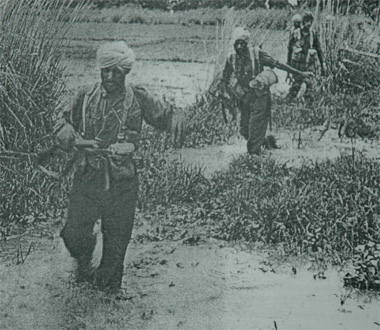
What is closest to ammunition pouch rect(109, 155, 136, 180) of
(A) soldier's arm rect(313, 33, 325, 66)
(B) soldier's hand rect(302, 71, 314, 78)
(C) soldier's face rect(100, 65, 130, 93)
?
(C) soldier's face rect(100, 65, 130, 93)

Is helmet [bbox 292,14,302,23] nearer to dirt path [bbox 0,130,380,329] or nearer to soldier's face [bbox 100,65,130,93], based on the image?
soldier's face [bbox 100,65,130,93]

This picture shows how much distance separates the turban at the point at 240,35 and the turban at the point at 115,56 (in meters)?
1.20

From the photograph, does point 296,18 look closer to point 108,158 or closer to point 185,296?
point 108,158

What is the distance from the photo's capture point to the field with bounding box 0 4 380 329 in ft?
10.9

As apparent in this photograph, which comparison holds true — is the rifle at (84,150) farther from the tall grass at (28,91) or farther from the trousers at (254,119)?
the trousers at (254,119)

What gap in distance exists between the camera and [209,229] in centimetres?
391

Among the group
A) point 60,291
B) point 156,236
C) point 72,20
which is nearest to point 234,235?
point 156,236

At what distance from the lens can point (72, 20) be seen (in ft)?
12.4

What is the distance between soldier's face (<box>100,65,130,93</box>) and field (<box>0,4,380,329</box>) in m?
0.34

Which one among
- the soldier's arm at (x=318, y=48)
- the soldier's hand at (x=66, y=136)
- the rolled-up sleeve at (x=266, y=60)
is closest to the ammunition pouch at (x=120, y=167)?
the soldier's hand at (x=66, y=136)

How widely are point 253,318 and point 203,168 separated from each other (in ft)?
4.03

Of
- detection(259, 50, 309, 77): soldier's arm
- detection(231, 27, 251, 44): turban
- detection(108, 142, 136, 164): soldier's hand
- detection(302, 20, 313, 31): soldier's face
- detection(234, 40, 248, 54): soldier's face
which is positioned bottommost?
detection(108, 142, 136, 164): soldier's hand

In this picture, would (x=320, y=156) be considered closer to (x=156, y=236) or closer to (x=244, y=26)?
(x=244, y=26)

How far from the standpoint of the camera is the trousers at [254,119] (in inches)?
174
